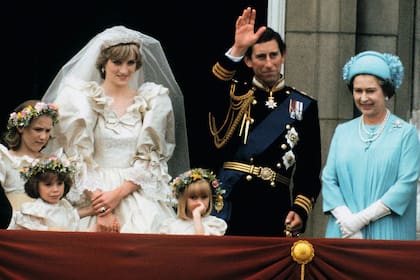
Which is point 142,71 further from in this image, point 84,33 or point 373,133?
point 84,33

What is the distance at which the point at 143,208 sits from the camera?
9867 mm

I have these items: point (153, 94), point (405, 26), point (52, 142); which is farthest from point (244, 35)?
point (405, 26)

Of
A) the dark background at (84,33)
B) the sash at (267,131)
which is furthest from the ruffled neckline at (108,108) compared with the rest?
the dark background at (84,33)

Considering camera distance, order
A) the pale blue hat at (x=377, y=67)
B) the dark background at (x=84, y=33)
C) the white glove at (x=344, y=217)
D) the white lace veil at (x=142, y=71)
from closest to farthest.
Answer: the white glove at (x=344, y=217) → the pale blue hat at (x=377, y=67) → the white lace veil at (x=142, y=71) → the dark background at (x=84, y=33)

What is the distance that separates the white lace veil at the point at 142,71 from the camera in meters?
10.1

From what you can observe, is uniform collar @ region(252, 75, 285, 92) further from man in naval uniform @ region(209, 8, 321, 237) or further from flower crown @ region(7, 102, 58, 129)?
flower crown @ region(7, 102, 58, 129)

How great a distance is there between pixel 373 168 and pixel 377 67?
587 millimetres

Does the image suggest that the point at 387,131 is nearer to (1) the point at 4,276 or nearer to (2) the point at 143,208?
(2) the point at 143,208

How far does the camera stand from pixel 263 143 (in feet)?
32.7

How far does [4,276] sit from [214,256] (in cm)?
105

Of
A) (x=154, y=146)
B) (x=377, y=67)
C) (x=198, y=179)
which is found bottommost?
(x=198, y=179)

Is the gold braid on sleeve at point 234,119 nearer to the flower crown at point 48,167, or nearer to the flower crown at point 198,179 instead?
the flower crown at point 198,179

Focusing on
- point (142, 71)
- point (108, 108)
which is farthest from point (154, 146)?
point (142, 71)

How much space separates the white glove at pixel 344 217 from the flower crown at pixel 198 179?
0.66 metres
